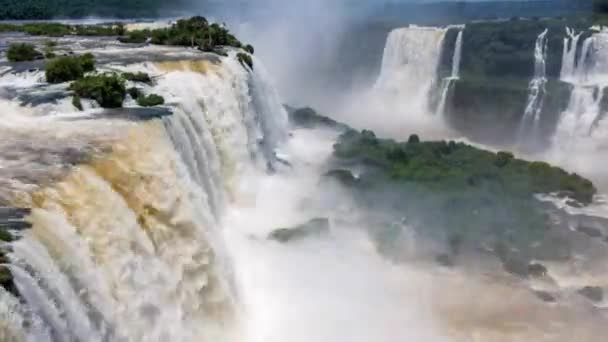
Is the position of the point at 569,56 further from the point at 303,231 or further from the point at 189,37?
the point at 303,231

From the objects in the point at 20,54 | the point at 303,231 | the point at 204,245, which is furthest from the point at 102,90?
the point at 20,54

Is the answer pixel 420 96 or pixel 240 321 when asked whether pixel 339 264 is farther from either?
pixel 420 96

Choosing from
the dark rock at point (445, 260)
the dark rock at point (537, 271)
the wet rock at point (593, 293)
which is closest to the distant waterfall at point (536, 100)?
the dark rock at point (537, 271)

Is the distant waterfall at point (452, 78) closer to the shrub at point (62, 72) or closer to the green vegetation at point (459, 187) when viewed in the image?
the green vegetation at point (459, 187)

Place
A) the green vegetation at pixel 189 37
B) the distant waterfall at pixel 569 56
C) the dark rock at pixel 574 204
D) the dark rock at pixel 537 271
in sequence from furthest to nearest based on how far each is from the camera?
the distant waterfall at pixel 569 56, the green vegetation at pixel 189 37, the dark rock at pixel 574 204, the dark rock at pixel 537 271

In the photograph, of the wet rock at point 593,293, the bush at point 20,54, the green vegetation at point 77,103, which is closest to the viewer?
the green vegetation at point 77,103

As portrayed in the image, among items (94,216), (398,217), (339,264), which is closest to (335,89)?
(398,217)

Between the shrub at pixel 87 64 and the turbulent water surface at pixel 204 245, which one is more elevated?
the shrub at pixel 87 64
